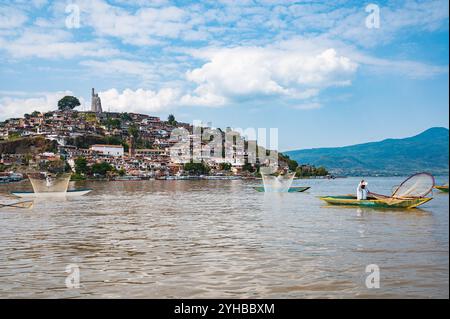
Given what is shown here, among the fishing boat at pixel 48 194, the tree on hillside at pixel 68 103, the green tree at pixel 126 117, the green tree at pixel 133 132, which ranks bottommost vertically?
the fishing boat at pixel 48 194

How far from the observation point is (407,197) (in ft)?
67.4

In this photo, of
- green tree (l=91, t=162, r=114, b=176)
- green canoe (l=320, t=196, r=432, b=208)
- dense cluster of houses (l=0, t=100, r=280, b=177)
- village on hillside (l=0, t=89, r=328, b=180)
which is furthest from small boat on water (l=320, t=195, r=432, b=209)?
dense cluster of houses (l=0, t=100, r=280, b=177)

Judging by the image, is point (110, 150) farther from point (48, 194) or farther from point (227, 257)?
point (227, 257)

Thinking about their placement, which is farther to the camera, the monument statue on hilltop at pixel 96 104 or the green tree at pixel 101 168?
the monument statue on hilltop at pixel 96 104

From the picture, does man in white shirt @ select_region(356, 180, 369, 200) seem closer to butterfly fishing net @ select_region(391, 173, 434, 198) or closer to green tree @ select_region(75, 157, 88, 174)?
butterfly fishing net @ select_region(391, 173, 434, 198)

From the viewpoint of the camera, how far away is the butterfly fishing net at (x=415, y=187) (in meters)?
20.2

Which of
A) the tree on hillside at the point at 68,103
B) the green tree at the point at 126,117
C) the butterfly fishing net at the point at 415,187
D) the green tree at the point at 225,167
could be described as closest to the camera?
the butterfly fishing net at the point at 415,187

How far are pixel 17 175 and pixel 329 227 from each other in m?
75.7

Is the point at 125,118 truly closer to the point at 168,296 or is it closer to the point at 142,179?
the point at 142,179

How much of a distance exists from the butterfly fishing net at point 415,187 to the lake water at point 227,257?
3.32m

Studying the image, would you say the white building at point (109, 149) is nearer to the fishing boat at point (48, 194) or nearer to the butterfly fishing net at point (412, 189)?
the fishing boat at point (48, 194)

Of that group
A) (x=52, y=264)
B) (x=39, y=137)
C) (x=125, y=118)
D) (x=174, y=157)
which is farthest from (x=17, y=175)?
(x=52, y=264)

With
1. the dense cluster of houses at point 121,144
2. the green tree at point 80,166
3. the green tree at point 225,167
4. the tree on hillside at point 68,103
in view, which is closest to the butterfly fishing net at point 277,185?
the green tree at point 80,166
